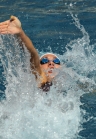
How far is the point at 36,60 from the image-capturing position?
6.17 metres

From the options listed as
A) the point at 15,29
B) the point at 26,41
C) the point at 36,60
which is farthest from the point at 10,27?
the point at 36,60

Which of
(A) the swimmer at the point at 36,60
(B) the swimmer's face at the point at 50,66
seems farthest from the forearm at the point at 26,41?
(B) the swimmer's face at the point at 50,66

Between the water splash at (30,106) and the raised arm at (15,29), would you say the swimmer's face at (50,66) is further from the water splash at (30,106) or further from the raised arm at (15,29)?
the raised arm at (15,29)

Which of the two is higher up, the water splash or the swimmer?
the swimmer

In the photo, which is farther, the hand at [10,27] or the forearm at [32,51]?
the forearm at [32,51]

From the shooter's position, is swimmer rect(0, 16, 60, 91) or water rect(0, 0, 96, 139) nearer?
swimmer rect(0, 16, 60, 91)

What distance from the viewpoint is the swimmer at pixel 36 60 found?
5.48 metres

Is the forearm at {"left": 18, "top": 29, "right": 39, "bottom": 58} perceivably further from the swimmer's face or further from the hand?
the swimmer's face

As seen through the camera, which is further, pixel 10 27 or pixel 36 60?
pixel 36 60

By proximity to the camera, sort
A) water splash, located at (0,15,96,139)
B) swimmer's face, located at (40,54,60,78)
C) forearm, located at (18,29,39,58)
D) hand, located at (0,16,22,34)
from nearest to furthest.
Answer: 1. hand, located at (0,16,22,34)
2. forearm, located at (18,29,39,58)
3. water splash, located at (0,15,96,139)
4. swimmer's face, located at (40,54,60,78)

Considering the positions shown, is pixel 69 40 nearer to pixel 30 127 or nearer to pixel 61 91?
pixel 61 91

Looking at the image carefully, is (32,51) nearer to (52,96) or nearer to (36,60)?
(36,60)

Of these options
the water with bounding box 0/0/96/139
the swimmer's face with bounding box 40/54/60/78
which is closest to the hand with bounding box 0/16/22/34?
the water with bounding box 0/0/96/139

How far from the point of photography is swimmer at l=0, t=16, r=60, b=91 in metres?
5.48
